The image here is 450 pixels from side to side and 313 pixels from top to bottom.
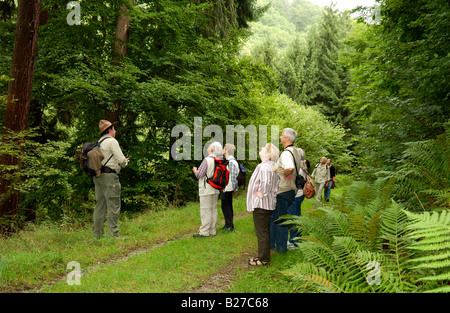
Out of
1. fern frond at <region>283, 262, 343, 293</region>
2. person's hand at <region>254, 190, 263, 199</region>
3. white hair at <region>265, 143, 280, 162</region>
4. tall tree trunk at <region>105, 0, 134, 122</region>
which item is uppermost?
tall tree trunk at <region>105, 0, 134, 122</region>

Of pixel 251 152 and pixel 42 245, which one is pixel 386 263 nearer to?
pixel 42 245

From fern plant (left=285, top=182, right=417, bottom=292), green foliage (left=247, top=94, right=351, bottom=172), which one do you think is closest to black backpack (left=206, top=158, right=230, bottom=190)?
fern plant (left=285, top=182, right=417, bottom=292)

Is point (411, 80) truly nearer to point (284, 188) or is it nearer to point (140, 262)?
point (284, 188)

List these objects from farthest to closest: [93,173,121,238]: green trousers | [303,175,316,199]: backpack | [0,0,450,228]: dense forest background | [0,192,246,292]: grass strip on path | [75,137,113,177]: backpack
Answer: [0,0,450,228]: dense forest background, [93,173,121,238]: green trousers, [75,137,113,177]: backpack, [303,175,316,199]: backpack, [0,192,246,292]: grass strip on path

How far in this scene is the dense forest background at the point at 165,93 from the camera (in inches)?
260

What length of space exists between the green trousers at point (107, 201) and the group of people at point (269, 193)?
1870 mm

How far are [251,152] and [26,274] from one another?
1366 cm

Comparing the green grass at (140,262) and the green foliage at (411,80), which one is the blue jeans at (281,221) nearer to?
the green grass at (140,262)

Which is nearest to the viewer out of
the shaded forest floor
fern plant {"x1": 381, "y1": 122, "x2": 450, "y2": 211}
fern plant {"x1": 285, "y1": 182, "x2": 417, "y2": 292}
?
fern plant {"x1": 285, "y1": 182, "x2": 417, "y2": 292}

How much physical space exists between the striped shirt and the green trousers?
3.05 meters

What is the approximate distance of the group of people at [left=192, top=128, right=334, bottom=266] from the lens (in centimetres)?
512

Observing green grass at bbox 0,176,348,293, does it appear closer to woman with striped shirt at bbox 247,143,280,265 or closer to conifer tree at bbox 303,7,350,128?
woman with striped shirt at bbox 247,143,280,265

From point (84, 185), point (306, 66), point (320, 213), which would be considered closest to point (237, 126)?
point (84, 185)

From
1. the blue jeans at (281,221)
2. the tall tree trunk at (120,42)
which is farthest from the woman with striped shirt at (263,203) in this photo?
the tall tree trunk at (120,42)
